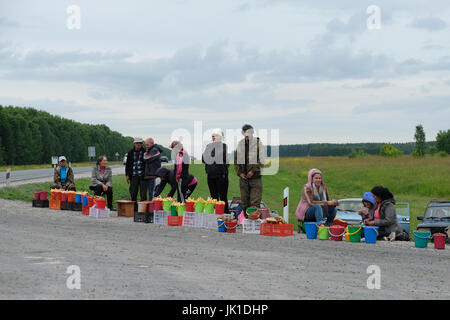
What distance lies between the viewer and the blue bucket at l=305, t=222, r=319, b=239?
15.5 meters

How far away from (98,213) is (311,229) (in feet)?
24.9

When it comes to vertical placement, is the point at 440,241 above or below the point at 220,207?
below

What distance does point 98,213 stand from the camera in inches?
805

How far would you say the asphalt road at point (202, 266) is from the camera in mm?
8609

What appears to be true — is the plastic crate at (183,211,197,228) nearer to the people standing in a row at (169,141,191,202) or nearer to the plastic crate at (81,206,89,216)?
the people standing in a row at (169,141,191,202)

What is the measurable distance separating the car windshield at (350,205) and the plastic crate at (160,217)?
690 cm

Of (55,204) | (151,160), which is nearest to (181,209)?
(151,160)

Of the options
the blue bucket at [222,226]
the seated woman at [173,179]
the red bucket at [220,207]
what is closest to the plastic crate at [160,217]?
the seated woman at [173,179]

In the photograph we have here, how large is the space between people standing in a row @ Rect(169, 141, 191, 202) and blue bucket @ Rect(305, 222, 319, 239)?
4815 mm

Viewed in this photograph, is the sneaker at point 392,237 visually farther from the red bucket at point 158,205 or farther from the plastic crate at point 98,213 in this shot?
the plastic crate at point 98,213

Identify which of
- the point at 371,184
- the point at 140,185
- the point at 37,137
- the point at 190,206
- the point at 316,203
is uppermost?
the point at 37,137

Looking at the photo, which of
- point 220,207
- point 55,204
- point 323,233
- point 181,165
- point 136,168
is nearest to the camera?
point 323,233

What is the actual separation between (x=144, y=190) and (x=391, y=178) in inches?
1864

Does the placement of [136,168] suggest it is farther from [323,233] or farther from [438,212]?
[438,212]
